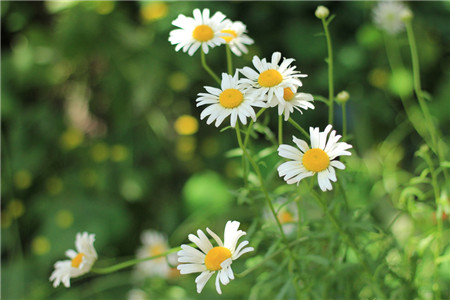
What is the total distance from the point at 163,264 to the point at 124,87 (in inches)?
15.8

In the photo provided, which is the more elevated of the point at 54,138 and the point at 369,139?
the point at 54,138

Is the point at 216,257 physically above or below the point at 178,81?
below

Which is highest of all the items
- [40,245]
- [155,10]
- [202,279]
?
[155,10]

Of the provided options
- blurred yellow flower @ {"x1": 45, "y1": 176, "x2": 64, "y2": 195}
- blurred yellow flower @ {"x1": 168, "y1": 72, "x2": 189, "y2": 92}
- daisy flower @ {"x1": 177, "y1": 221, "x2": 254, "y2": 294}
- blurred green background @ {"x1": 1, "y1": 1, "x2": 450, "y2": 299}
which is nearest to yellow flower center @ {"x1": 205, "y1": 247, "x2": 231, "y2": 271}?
daisy flower @ {"x1": 177, "y1": 221, "x2": 254, "y2": 294}

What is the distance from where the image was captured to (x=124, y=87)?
1.06 metres

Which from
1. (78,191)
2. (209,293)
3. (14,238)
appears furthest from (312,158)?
(14,238)

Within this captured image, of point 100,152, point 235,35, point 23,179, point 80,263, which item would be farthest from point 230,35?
point 23,179

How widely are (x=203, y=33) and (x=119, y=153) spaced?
71 cm

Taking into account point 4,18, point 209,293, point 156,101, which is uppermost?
point 4,18

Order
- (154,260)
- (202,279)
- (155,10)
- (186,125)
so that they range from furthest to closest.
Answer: (186,125) < (155,10) < (154,260) < (202,279)

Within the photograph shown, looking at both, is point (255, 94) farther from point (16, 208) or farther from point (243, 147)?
point (16, 208)

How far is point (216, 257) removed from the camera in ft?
1.12

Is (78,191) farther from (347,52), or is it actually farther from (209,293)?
(347,52)

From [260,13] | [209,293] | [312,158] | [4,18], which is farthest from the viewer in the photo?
[4,18]
